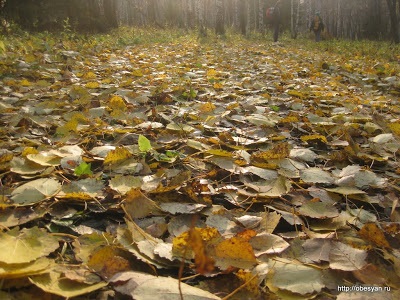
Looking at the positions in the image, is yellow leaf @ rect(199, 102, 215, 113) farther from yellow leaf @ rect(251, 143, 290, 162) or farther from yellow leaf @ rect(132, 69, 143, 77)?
yellow leaf @ rect(132, 69, 143, 77)

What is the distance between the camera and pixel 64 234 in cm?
82

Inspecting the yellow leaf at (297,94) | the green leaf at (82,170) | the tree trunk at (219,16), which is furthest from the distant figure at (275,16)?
the green leaf at (82,170)

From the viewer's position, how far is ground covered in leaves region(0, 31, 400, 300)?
0.68 metres

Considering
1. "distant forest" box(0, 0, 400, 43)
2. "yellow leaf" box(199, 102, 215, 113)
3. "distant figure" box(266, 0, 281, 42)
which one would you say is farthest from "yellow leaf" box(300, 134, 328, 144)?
"distant forest" box(0, 0, 400, 43)

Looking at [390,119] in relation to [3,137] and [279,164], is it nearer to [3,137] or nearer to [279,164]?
[279,164]

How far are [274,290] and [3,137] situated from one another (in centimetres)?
132

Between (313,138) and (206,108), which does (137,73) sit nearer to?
(206,108)

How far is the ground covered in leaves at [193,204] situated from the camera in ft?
2.23

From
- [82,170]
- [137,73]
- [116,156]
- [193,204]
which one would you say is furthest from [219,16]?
[193,204]

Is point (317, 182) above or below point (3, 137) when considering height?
below

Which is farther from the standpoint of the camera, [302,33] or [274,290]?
[302,33]

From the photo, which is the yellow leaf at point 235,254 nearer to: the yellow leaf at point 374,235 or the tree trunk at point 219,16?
the yellow leaf at point 374,235

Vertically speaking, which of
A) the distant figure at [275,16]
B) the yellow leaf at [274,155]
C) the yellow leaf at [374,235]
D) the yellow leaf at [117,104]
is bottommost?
the yellow leaf at [374,235]

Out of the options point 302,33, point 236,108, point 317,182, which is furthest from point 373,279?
point 302,33
